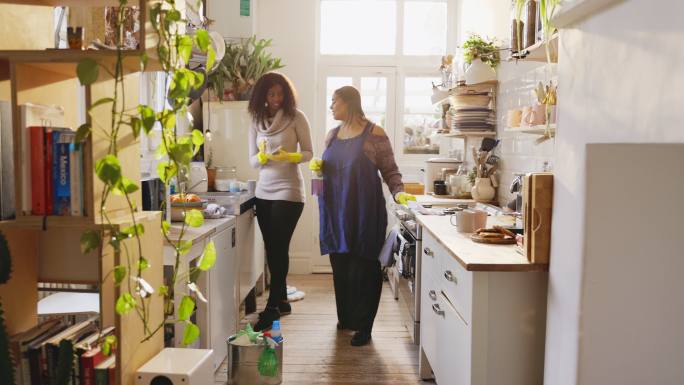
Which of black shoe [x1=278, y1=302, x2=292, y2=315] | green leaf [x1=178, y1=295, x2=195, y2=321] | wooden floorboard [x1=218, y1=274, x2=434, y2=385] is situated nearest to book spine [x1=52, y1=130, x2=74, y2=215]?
green leaf [x1=178, y1=295, x2=195, y2=321]

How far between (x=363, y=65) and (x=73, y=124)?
13.7 ft

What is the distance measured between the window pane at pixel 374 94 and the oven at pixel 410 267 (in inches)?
80.9

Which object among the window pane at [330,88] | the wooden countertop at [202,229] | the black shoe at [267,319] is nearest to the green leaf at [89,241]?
the wooden countertop at [202,229]

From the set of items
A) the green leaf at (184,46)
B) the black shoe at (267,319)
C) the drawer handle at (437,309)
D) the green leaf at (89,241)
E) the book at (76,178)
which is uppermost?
the green leaf at (184,46)

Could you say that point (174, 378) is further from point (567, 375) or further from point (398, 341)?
point (398, 341)

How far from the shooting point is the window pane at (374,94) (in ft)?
19.1

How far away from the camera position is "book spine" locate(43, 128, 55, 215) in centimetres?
152

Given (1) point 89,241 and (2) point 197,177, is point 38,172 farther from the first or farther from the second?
(2) point 197,177

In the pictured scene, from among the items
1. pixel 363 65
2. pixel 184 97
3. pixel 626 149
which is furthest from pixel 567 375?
pixel 363 65

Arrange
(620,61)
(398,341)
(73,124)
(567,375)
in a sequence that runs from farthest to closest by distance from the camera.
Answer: (398,341), (73,124), (567,375), (620,61)

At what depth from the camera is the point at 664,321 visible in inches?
61.7

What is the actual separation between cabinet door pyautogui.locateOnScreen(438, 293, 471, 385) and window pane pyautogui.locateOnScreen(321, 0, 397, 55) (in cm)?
367

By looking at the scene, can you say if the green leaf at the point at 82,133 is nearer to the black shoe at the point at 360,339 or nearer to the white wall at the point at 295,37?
the black shoe at the point at 360,339

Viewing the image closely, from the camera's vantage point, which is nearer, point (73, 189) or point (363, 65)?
point (73, 189)
